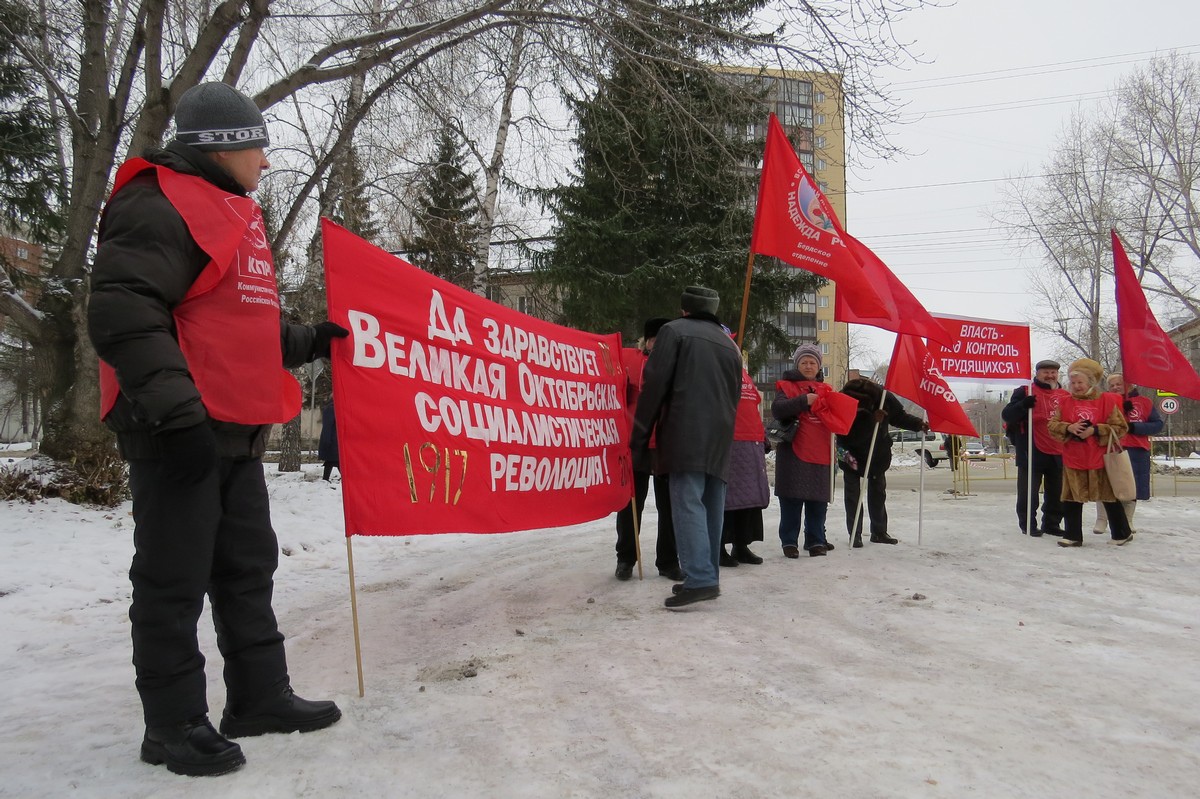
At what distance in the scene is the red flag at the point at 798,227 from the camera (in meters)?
6.56

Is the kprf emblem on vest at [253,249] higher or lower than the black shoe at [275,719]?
higher

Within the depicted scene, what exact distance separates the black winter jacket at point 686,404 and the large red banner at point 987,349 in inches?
177

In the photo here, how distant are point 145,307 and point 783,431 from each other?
5583 mm

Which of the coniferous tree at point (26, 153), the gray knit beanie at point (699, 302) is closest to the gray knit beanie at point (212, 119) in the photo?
the gray knit beanie at point (699, 302)

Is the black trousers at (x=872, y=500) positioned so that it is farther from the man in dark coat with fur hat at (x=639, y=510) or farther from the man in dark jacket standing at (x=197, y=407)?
the man in dark jacket standing at (x=197, y=407)

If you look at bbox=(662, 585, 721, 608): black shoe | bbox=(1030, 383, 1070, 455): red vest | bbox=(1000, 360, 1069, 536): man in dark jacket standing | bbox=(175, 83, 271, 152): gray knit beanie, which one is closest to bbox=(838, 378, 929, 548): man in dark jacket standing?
bbox=(1000, 360, 1069, 536): man in dark jacket standing

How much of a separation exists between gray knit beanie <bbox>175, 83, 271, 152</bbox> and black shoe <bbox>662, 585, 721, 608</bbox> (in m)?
3.30

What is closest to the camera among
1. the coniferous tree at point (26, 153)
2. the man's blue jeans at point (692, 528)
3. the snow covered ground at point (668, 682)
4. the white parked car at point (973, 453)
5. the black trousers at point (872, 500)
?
the snow covered ground at point (668, 682)

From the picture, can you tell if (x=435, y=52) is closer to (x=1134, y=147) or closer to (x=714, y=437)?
(x=714, y=437)

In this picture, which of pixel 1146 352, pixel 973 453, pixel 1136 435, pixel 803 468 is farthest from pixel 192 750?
pixel 973 453

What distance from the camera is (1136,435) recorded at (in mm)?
8703

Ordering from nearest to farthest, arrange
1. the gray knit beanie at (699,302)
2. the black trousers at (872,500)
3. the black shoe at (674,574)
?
the gray knit beanie at (699,302) < the black shoe at (674,574) < the black trousers at (872,500)

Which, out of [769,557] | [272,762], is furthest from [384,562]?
[272,762]

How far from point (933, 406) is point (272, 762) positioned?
706 cm
